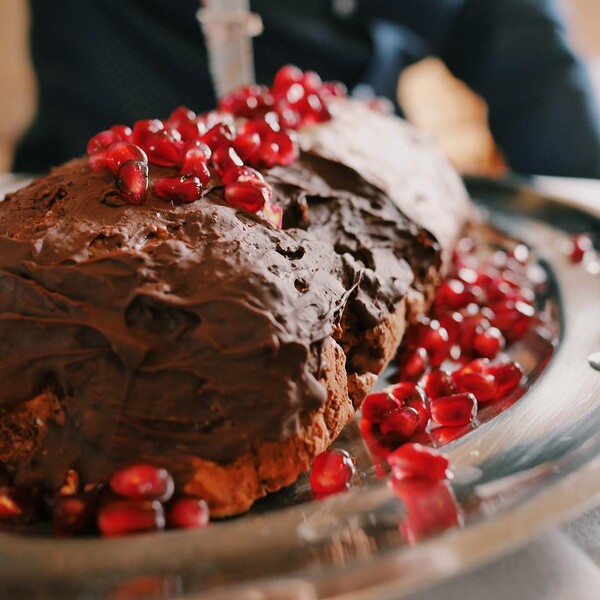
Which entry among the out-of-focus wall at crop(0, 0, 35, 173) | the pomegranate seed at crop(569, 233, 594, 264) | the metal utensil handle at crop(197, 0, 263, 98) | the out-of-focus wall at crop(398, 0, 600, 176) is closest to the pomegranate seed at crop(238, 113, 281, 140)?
the pomegranate seed at crop(569, 233, 594, 264)

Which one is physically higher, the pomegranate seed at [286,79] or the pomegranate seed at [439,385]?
the pomegranate seed at [286,79]

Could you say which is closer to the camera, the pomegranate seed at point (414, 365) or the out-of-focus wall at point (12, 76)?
the pomegranate seed at point (414, 365)

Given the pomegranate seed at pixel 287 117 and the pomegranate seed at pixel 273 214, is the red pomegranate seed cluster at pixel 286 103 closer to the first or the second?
the pomegranate seed at pixel 287 117

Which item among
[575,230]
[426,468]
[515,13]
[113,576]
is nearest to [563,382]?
[426,468]

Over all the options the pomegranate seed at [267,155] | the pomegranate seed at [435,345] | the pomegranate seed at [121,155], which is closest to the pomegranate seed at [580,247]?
the pomegranate seed at [435,345]

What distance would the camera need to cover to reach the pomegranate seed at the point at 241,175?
4.40 feet

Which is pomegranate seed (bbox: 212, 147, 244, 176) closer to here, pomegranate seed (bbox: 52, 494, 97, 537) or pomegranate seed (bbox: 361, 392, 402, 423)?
pomegranate seed (bbox: 361, 392, 402, 423)

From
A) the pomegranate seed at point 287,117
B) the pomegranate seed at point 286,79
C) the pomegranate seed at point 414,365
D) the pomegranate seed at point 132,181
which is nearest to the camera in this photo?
the pomegranate seed at point 132,181

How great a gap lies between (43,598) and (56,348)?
365 millimetres

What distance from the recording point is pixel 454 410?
134 centimetres

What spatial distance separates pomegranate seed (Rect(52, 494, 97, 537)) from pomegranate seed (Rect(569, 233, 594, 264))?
1.62 metres

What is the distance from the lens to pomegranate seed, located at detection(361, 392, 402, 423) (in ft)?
4.37

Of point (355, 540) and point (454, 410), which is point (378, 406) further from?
point (355, 540)

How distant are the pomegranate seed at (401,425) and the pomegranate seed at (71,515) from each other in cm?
53
